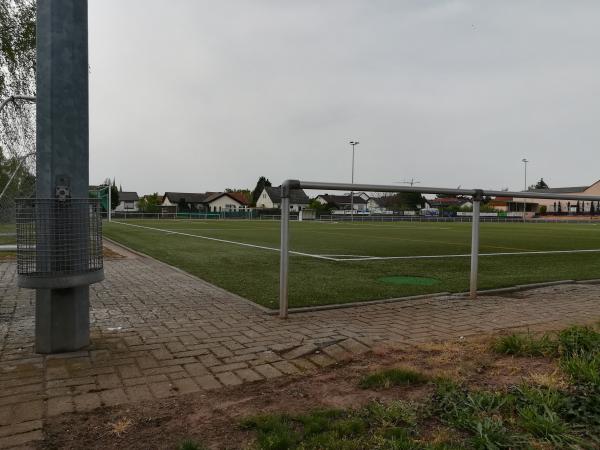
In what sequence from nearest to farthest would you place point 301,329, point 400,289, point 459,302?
point 301,329 → point 459,302 → point 400,289

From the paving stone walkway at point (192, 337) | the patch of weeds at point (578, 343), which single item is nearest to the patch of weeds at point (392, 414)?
the paving stone walkway at point (192, 337)

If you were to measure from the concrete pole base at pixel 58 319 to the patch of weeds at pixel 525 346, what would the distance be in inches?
140

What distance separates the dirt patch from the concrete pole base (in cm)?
131

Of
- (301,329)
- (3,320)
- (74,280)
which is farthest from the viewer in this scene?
(3,320)

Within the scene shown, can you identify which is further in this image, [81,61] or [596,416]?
[81,61]

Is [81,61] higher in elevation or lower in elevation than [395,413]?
higher

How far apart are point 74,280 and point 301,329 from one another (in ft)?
7.30

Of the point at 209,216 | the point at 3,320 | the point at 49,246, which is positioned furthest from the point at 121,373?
the point at 209,216

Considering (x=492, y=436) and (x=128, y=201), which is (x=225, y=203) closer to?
(x=128, y=201)

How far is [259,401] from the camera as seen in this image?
309 cm

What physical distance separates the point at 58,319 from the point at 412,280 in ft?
19.9

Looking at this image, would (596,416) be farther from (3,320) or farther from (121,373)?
(3,320)

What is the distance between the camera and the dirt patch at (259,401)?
260cm

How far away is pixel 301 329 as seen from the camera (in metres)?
4.89
